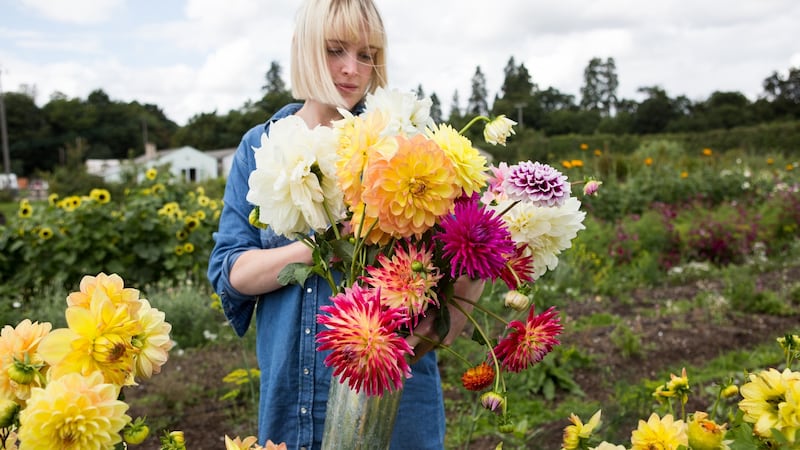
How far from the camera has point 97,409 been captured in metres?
0.59

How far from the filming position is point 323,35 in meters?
1.35

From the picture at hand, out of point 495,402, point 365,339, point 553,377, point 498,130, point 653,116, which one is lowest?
point 553,377

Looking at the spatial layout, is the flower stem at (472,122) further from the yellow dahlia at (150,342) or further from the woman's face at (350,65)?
the woman's face at (350,65)

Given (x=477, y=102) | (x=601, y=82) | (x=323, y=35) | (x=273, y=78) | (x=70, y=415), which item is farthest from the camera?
(x=273, y=78)

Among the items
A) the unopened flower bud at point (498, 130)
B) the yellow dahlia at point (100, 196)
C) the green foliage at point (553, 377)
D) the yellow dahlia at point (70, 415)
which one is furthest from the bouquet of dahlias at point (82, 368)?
the yellow dahlia at point (100, 196)

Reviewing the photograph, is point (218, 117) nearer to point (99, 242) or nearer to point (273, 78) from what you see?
point (273, 78)

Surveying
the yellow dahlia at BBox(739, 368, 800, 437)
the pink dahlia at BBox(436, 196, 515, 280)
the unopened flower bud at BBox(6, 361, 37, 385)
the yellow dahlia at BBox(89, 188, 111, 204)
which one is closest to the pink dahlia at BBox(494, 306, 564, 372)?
the pink dahlia at BBox(436, 196, 515, 280)

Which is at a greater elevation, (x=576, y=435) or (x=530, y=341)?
(x=530, y=341)

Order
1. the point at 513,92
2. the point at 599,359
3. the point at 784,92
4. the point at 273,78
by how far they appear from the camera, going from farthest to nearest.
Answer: the point at 273,78 → the point at 784,92 → the point at 599,359 → the point at 513,92

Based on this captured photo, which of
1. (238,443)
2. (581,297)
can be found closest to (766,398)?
(238,443)

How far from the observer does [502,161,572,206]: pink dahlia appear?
72 cm

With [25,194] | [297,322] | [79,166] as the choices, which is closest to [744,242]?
[297,322]

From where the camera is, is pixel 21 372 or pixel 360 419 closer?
pixel 21 372

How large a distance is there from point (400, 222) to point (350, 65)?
0.79 m
